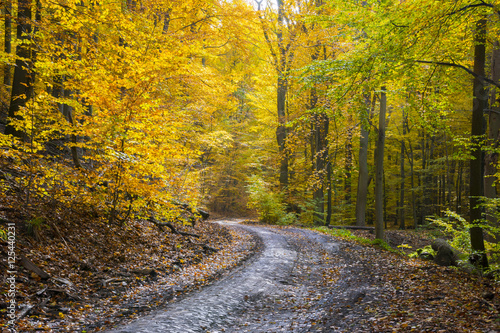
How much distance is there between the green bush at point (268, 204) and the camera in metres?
21.3

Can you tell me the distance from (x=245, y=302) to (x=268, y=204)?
15168mm

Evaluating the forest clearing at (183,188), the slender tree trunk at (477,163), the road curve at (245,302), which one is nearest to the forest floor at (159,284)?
the forest clearing at (183,188)

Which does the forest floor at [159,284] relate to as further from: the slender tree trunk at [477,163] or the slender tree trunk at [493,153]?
the slender tree trunk at [493,153]

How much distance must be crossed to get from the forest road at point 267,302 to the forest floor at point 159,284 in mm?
92

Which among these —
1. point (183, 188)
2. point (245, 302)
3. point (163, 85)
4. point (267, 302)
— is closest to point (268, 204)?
point (183, 188)

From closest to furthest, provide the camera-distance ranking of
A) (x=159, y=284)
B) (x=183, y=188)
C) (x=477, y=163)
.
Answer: (x=477, y=163), (x=159, y=284), (x=183, y=188)

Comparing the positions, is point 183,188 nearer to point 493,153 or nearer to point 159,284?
point 159,284

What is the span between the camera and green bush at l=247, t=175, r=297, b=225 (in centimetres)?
2134

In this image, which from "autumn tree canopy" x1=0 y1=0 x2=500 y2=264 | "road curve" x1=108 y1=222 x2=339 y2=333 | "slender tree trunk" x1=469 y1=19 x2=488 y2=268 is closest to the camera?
"road curve" x1=108 y1=222 x2=339 y2=333

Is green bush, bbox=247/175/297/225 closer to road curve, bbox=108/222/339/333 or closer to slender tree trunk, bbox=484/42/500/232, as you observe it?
road curve, bbox=108/222/339/333

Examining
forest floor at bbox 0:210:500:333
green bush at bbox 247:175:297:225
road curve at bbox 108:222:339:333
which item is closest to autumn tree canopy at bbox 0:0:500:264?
forest floor at bbox 0:210:500:333

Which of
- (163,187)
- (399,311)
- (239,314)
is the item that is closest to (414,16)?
(399,311)

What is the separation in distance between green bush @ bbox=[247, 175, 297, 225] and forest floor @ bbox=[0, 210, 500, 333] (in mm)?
10930

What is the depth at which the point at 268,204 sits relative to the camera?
2166 cm
